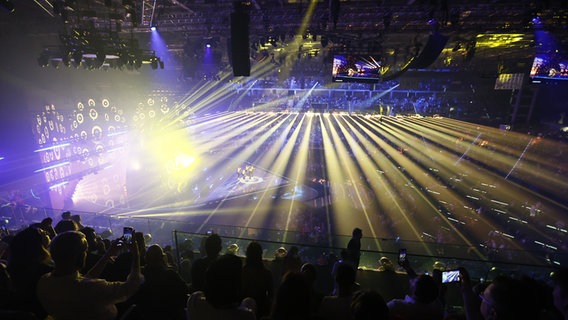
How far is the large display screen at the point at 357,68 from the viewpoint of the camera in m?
7.21

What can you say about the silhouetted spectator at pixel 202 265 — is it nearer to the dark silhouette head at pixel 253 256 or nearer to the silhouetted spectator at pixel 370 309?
the dark silhouette head at pixel 253 256

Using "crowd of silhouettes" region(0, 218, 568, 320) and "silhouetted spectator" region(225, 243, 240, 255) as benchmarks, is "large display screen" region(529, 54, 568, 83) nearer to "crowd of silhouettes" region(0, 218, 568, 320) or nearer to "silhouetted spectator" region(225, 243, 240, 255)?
"crowd of silhouettes" region(0, 218, 568, 320)

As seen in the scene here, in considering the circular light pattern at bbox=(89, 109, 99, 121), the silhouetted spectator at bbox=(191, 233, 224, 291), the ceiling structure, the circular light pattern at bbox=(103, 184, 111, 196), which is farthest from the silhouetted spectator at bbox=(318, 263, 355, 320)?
the circular light pattern at bbox=(89, 109, 99, 121)

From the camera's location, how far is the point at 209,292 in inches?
51.0

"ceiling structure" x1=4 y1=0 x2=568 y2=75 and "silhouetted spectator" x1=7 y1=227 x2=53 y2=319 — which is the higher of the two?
"ceiling structure" x1=4 y1=0 x2=568 y2=75

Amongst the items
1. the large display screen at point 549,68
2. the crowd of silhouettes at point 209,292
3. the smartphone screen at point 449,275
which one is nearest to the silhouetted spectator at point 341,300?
the crowd of silhouettes at point 209,292

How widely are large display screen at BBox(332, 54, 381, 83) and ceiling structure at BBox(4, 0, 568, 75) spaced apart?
37cm

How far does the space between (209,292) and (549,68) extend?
9.58 metres

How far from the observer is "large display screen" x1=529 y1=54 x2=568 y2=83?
688 centimetres

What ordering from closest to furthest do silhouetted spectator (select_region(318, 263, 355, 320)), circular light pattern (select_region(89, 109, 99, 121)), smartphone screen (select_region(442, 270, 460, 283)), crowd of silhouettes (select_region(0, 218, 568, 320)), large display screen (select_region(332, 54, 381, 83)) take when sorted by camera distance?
1. crowd of silhouettes (select_region(0, 218, 568, 320))
2. silhouetted spectator (select_region(318, 263, 355, 320))
3. smartphone screen (select_region(442, 270, 460, 283))
4. large display screen (select_region(332, 54, 381, 83))
5. circular light pattern (select_region(89, 109, 99, 121))

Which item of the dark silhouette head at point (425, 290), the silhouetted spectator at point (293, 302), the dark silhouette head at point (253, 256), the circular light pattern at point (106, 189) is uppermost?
the silhouetted spectator at point (293, 302)

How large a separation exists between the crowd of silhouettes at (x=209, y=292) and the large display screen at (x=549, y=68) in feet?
24.2

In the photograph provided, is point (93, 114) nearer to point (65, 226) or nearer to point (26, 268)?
point (65, 226)

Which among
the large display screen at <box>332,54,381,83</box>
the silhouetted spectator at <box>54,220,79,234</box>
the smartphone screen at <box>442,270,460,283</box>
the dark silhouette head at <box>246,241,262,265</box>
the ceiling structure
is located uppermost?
the ceiling structure
